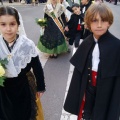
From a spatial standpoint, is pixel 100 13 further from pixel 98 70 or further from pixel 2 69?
pixel 2 69

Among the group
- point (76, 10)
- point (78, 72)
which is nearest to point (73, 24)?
point (76, 10)

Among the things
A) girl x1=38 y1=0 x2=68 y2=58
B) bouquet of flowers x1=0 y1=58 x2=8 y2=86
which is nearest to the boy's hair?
→ bouquet of flowers x1=0 y1=58 x2=8 y2=86

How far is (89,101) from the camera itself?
2.62 m

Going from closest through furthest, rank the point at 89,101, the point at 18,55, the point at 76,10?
the point at 18,55 → the point at 89,101 → the point at 76,10

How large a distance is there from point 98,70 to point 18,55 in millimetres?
752

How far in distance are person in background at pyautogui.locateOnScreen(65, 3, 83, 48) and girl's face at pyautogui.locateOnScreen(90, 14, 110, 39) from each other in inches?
128

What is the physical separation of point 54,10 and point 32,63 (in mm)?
3789

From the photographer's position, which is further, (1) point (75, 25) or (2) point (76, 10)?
(1) point (75, 25)

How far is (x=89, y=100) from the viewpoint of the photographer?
2.61 m

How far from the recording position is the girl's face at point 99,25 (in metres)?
2.30

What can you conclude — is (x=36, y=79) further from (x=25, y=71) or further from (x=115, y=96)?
(x=115, y=96)

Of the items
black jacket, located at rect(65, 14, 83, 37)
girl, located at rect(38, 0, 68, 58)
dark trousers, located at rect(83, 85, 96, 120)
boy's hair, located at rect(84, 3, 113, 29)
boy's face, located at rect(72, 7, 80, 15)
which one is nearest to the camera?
boy's hair, located at rect(84, 3, 113, 29)

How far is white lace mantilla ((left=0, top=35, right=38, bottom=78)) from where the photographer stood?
2.47 meters

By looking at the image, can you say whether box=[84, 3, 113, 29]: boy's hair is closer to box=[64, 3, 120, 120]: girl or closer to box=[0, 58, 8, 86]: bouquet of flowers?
box=[64, 3, 120, 120]: girl
